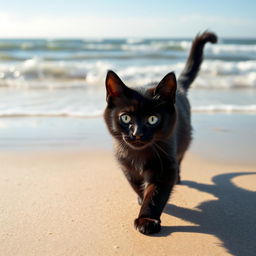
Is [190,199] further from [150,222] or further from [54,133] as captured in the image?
[54,133]

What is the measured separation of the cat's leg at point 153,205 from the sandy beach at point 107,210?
0.04 metres

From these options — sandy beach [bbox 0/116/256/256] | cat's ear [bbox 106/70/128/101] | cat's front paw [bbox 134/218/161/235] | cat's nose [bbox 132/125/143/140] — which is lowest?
sandy beach [bbox 0/116/256/256]

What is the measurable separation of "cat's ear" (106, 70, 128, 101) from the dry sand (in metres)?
0.63

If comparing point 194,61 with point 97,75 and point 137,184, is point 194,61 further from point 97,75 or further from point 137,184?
point 97,75

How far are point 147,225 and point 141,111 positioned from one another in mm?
538

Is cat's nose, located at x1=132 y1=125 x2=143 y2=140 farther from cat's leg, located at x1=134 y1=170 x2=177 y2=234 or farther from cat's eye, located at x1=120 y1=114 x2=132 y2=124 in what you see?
cat's leg, located at x1=134 y1=170 x2=177 y2=234

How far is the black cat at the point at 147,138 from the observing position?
1.77 m

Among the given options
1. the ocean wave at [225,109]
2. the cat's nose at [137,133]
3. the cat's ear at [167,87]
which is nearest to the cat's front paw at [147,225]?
the cat's nose at [137,133]

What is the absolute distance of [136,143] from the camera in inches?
69.7

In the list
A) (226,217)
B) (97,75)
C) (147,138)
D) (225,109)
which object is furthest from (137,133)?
(97,75)

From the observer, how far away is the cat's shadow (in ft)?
5.48

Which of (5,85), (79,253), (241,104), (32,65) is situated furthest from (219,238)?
(32,65)

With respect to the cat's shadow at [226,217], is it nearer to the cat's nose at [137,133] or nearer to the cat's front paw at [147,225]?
the cat's front paw at [147,225]

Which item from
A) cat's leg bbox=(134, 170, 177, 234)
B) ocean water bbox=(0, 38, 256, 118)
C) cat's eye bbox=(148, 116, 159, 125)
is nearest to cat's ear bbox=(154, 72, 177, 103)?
cat's eye bbox=(148, 116, 159, 125)
